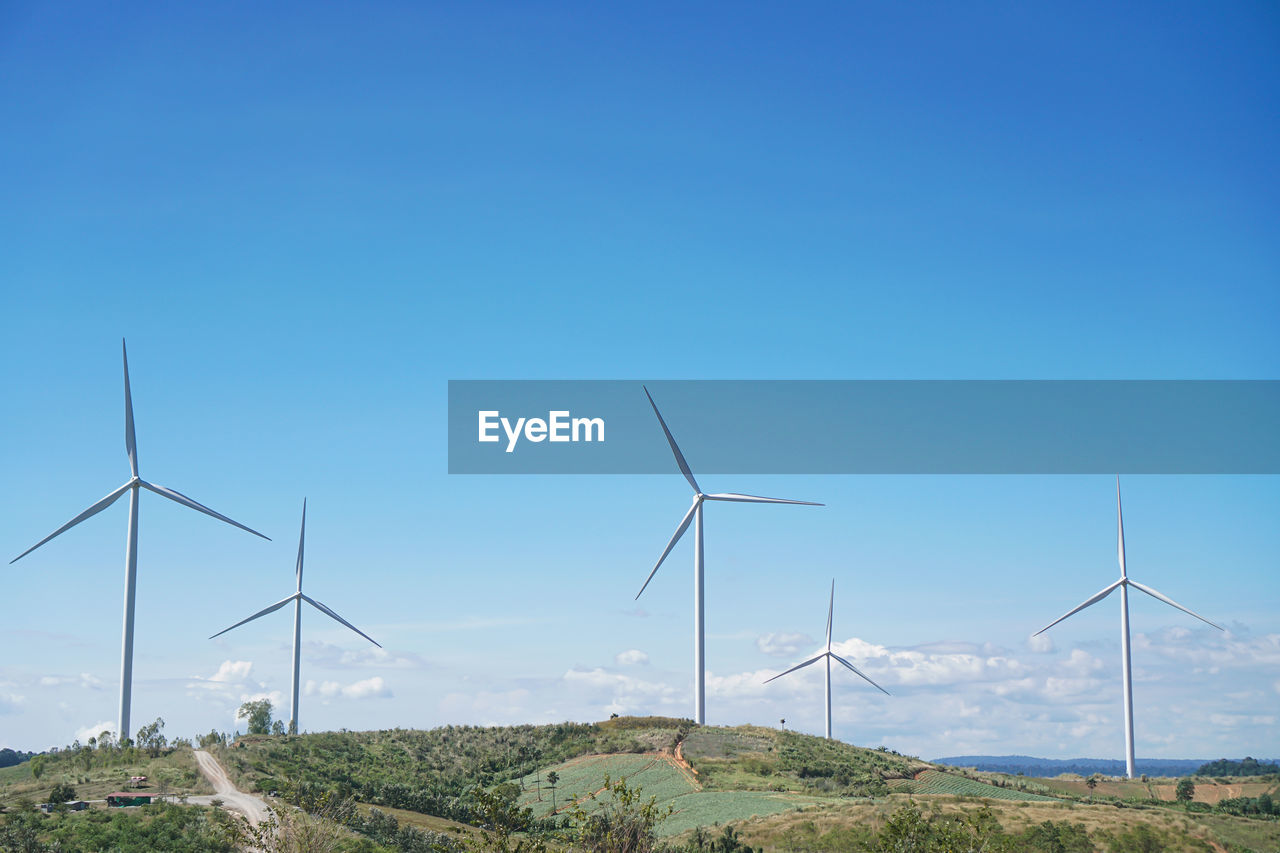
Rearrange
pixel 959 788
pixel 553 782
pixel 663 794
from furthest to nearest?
pixel 959 788
pixel 553 782
pixel 663 794

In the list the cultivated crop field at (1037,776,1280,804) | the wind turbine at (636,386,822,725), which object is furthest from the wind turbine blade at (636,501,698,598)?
the cultivated crop field at (1037,776,1280,804)

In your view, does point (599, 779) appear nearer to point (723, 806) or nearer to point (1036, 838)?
point (723, 806)

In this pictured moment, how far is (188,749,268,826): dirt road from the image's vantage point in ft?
254

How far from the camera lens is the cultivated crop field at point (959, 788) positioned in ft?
327

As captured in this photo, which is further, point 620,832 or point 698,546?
point 698,546

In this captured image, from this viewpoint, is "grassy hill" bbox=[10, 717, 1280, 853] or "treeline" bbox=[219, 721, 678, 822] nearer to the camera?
"grassy hill" bbox=[10, 717, 1280, 853]

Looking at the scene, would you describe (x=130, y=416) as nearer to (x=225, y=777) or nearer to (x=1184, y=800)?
(x=225, y=777)

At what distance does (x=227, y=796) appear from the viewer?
85562mm

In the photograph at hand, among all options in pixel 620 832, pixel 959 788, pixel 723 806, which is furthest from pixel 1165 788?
pixel 620 832

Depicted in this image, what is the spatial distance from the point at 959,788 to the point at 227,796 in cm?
6668

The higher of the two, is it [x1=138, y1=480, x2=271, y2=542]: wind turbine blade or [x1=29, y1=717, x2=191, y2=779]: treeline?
[x1=138, y1=480, x2=271, y2=542]: wind turbine blade

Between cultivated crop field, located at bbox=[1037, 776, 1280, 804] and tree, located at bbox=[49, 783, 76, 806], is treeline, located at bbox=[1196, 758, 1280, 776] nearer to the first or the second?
cultivated crop field, located at bbox=[1037, 776, 1280, 804]

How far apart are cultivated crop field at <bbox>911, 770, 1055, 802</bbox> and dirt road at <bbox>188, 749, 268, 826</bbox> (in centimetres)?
5839

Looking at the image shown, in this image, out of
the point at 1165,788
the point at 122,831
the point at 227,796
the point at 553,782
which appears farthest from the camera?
the point at 1165,788
